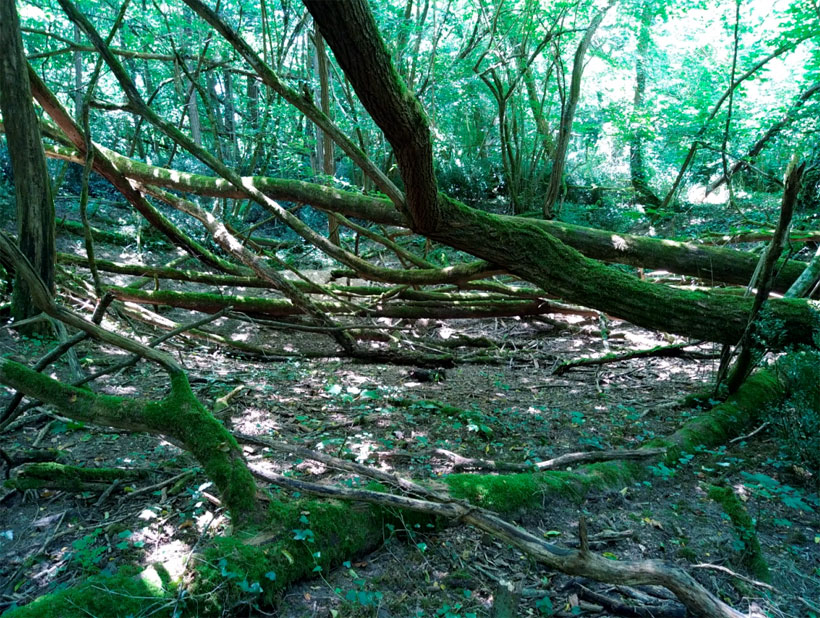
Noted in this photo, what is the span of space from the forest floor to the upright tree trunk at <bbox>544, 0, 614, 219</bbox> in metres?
6.67

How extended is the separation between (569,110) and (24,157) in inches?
395

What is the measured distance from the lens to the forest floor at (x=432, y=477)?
2.20 meters

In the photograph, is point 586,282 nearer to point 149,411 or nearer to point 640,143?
point 149,411

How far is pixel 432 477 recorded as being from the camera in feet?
10.1

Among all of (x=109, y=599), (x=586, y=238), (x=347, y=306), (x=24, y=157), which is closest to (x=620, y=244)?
(x=586, y=238)

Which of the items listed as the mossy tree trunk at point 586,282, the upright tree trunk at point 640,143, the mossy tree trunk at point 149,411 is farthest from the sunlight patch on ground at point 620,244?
the upright tree trunk at point 640,143

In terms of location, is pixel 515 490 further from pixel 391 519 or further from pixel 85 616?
pixel 85 616

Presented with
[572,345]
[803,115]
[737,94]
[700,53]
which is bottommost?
[572,345]

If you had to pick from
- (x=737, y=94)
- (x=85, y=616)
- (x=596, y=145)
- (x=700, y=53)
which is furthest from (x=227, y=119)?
(x=85, y=616)

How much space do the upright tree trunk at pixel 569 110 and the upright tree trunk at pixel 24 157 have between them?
9.60m

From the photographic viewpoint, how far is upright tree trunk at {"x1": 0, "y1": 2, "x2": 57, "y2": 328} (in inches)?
172

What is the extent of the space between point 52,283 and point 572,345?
6455 millimetres

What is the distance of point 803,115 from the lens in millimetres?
10414

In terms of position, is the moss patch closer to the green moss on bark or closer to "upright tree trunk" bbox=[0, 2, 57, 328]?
the green moss on bark
